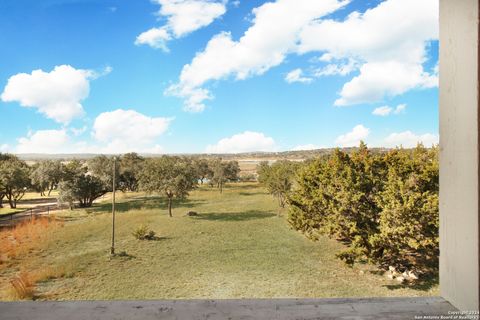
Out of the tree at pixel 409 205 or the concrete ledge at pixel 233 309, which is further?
the tree at pixel 409 205

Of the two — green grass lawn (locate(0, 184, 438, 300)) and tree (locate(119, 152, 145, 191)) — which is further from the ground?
tree (locate(119, 152, 145, 191))

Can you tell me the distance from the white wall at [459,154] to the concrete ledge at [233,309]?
174 millimetres

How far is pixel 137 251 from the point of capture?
18406 millimetres

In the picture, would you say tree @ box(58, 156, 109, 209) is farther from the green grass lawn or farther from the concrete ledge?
the concrete ledge

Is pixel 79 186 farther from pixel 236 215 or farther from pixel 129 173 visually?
pixel 236 215

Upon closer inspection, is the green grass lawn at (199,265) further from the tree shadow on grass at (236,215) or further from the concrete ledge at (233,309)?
the concrete ledge at (233,309)

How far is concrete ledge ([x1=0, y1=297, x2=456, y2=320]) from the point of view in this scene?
108 centimetres

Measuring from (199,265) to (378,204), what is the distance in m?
10.1

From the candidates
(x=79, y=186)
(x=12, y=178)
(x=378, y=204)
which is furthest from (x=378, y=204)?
(x=12, y=178)

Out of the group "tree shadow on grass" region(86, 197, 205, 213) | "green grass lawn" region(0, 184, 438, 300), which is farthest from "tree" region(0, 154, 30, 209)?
"green grass lawn" region(0, 184, 438, 300)

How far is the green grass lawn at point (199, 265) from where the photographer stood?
12.4 metres

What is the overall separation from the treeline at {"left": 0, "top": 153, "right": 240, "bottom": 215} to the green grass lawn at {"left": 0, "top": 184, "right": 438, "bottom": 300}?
4530mm

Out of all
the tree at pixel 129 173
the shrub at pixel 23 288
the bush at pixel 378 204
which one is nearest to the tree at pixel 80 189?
the tree at pixel 129 173

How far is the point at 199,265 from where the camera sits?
1586 centimetres
